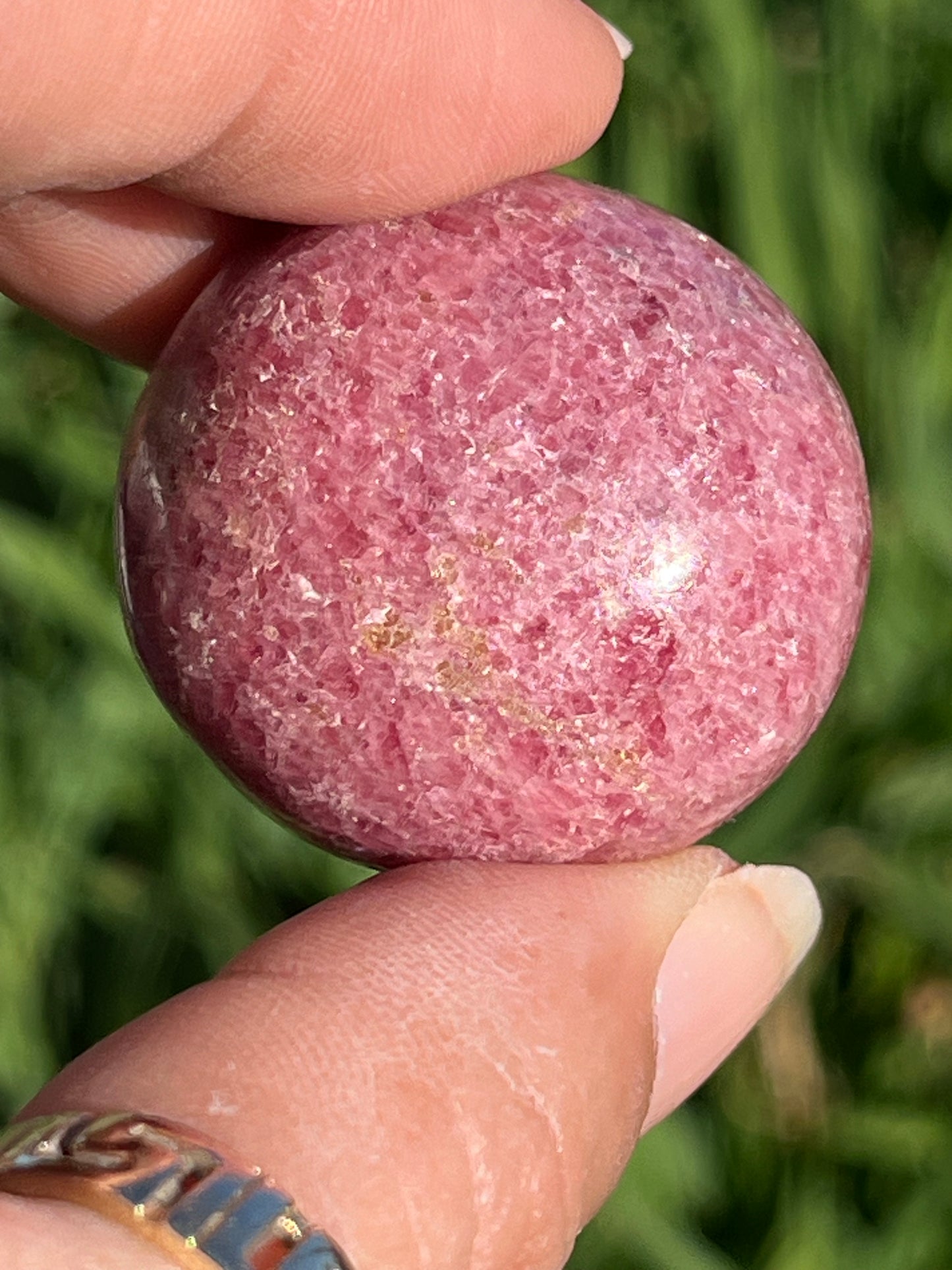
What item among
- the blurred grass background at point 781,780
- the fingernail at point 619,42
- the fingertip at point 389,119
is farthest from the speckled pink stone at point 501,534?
the blurred grass background at point 781,780

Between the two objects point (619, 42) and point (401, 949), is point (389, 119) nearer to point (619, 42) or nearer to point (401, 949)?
point (619, 42)

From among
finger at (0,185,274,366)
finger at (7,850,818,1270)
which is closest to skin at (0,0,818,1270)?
finger at (7,850,818,1270)

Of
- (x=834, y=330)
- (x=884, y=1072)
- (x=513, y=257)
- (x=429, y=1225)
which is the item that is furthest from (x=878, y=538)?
(x=429, y=1225)

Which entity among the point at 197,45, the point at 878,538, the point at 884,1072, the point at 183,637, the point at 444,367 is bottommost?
the point at 884,1072

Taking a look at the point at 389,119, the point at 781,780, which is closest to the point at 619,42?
the point at 389,119

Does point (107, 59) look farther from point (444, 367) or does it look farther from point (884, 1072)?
point (884, 1072)
